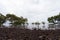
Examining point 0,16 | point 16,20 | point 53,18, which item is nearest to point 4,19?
point 0,16

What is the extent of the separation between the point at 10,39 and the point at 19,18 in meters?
42.9

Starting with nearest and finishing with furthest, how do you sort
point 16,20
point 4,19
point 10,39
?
point 10,39 → point 4,19 → point 16,20

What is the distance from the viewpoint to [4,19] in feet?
143

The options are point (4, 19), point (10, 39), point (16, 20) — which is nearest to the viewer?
point (10, 39)

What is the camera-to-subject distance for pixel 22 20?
48.2m

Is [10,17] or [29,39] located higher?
[10,17]

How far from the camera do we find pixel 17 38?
589cm

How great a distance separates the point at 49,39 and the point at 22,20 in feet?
140

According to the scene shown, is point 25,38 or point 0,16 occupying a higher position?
point 0,16

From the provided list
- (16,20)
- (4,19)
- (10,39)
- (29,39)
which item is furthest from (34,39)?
(16,20)

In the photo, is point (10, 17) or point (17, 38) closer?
point (17, 38)

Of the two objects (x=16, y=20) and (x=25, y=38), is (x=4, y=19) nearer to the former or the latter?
(x=16, y=20)

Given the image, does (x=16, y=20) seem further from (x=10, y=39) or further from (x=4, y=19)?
(x=10, y=39)

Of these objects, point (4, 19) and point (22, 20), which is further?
point (22, 20)
